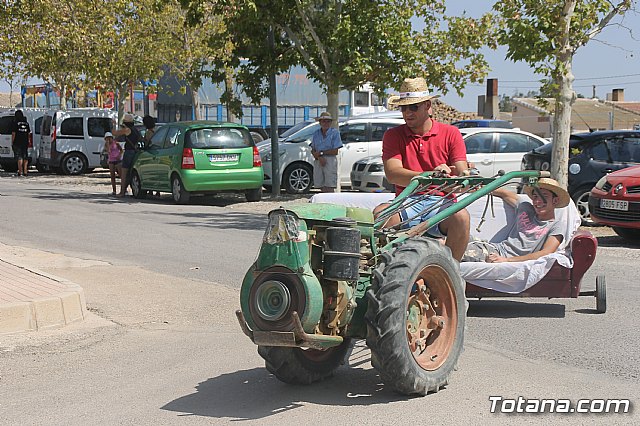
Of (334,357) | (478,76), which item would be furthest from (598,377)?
(478,76)

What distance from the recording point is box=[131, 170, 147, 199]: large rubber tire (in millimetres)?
22953

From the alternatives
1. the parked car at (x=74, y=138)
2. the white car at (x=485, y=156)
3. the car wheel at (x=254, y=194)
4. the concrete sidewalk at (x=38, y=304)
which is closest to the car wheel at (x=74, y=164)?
the parked car at (x=74, y=138)

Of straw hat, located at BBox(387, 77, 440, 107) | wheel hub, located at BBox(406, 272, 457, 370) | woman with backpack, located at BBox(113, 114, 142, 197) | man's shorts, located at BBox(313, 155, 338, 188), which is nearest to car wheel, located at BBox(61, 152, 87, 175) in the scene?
woman with backpack, located at BBox(113, 114, 142, 197)


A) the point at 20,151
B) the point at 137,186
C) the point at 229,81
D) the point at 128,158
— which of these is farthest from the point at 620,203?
the point at 20,151

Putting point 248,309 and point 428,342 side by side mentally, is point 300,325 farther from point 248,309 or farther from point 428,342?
point 428,342

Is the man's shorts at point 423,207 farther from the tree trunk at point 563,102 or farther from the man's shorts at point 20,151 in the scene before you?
the man's shorts at point 20,151

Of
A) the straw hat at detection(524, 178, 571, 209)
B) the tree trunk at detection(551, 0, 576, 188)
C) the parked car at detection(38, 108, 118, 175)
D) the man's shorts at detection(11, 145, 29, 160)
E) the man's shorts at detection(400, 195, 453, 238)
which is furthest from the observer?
the parked car at detection(38, 108, 118, 175)

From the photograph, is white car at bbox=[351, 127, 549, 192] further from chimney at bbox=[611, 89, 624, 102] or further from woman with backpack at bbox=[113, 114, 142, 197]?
chimney at bbox=[611, 89, 624, 102]

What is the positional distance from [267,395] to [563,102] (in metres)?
12.0

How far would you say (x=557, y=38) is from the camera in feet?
54.5

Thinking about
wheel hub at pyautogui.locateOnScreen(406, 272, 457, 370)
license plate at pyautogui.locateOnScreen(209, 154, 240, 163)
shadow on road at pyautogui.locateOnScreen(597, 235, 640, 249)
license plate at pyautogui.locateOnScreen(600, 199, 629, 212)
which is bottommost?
shadow on road at pyautogui.locateOnScreen(597, 235, 640, 249)

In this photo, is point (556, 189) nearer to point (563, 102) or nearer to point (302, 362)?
point (302, 362)

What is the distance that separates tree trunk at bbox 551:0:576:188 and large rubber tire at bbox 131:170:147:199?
10003 mm

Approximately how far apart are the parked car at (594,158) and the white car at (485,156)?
447 cm
